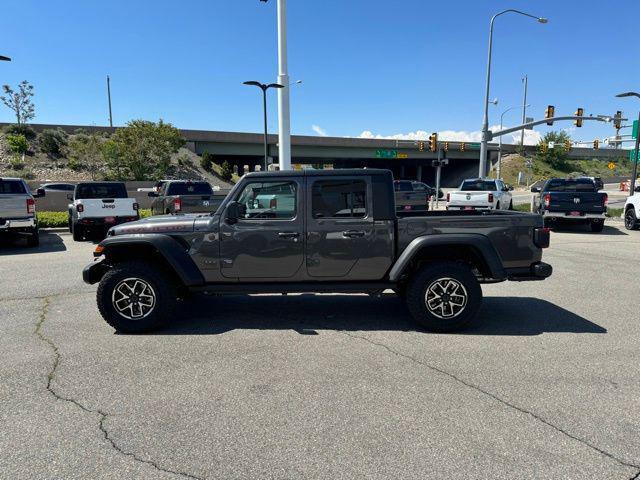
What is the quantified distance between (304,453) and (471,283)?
2.89 m

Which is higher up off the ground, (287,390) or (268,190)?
(268,190)

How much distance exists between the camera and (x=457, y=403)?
341 cm

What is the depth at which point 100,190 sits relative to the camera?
13.8 metres

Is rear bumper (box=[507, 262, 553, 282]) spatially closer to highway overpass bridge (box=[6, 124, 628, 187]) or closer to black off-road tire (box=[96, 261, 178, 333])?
black off-road tire (box=[96, 261, 178, 333])

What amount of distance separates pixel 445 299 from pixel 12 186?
11.9 m

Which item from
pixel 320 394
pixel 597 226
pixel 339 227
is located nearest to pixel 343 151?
pixel 597 226

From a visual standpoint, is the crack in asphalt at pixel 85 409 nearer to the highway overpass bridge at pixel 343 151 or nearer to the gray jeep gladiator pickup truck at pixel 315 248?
the gray jeep gladiator pickup truck at pixel 315 248

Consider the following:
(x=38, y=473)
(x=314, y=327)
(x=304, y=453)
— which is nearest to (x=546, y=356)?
(x=314, y=327)

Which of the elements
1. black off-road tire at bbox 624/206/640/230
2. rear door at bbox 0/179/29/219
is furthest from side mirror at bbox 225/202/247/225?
black off-road tire at bbox 624/206/640/230

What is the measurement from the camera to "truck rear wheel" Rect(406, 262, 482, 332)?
193 inches

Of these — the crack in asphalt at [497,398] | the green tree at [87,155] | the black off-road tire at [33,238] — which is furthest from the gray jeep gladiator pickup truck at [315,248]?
the green tree at [87,155]

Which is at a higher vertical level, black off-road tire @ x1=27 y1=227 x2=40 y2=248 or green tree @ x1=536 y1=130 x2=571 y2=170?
green tree @ x1=536 y1=130 x2=571 y2=170

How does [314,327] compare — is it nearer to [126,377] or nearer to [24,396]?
[126,377]

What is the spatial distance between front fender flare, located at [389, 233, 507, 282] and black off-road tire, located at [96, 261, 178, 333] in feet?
8.34
